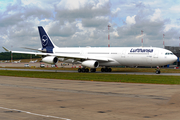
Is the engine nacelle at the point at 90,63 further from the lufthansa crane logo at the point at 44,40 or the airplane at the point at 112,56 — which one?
the lufthansa crane logo at the point at 44,40

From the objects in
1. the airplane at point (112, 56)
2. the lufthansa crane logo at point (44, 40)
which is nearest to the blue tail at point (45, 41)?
the lufthansa crane logo at point (44, 40)

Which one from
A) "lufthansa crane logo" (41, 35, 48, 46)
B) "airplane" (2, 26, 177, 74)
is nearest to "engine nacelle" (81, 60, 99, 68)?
"airplane" (2, 26, 177, 74)


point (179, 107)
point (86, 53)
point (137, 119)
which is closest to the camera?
point (137, 119)

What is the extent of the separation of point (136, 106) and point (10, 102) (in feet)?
25.6

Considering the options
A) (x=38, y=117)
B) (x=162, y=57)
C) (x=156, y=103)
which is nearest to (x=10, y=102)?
(x=38, y=117)

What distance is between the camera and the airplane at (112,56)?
47.2m

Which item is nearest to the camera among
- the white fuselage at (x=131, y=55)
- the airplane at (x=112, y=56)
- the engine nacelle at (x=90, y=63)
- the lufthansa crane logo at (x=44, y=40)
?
the white fuselage at (x=131, y=55)

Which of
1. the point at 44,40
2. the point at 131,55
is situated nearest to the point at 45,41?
the point at 44,40

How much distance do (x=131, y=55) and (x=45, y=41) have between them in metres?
25.4

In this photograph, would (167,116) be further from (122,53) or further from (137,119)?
(122,53)

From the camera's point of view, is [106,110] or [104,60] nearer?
[106,110]

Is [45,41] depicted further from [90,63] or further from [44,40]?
[90,63]

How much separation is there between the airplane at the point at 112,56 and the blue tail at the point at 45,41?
0.75 metres

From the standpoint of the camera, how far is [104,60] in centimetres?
5241
